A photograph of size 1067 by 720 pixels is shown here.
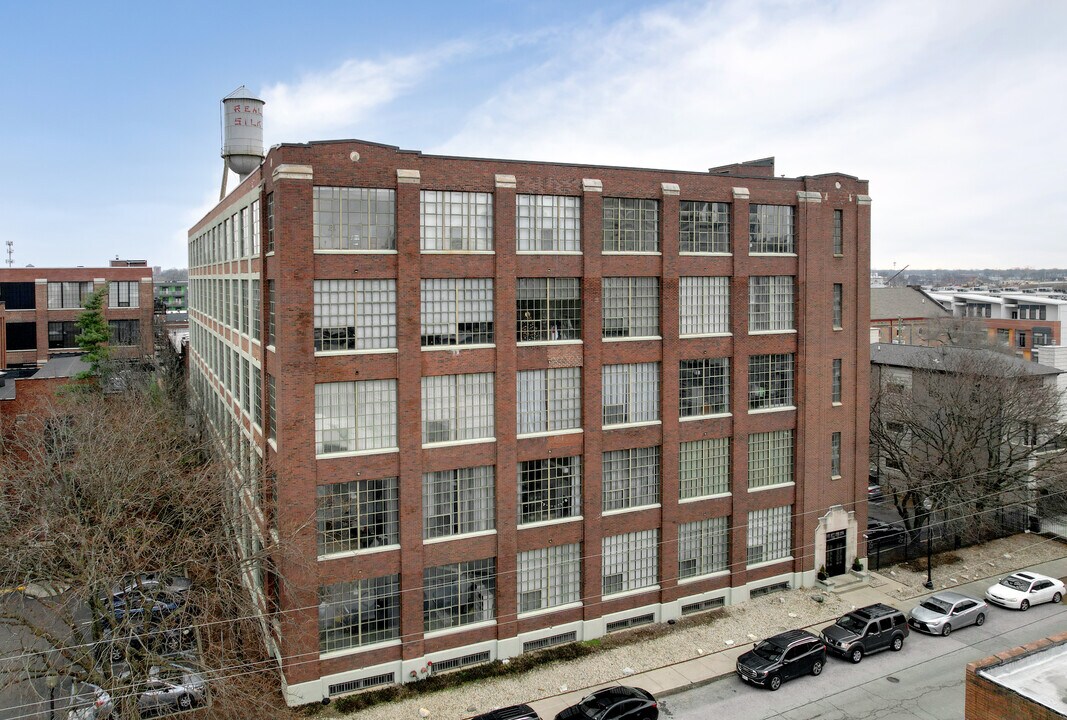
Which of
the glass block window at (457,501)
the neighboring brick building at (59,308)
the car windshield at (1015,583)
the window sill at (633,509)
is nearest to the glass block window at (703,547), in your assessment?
the window sill at (633,509)

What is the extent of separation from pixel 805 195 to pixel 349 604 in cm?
2717

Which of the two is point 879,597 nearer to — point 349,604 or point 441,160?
point 349,604

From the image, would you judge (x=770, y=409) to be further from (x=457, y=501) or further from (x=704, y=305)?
(x=457, y=501)

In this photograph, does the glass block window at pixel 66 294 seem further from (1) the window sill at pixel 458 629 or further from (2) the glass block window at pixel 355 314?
(1) the window sill at pixel 458 629

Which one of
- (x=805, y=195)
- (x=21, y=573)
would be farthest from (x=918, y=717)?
(x=21, y=573)

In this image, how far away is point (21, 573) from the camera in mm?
23172

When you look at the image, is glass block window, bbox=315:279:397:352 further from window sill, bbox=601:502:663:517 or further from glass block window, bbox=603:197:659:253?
window sill, bbox=601:502:663:517

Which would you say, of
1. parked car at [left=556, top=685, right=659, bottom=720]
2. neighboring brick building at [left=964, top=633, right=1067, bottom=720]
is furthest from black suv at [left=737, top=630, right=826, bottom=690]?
neighboring brick building at [left=964, top=633, right=1067, bottom=720]

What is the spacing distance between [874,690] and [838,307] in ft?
59.1

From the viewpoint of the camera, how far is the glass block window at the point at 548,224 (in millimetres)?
29578

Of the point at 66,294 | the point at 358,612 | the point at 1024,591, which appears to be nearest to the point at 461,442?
the point at 358,612

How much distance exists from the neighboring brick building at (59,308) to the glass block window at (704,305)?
195 ft

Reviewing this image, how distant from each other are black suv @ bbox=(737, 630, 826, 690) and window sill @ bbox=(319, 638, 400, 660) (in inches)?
516

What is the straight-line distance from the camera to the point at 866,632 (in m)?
29.9
